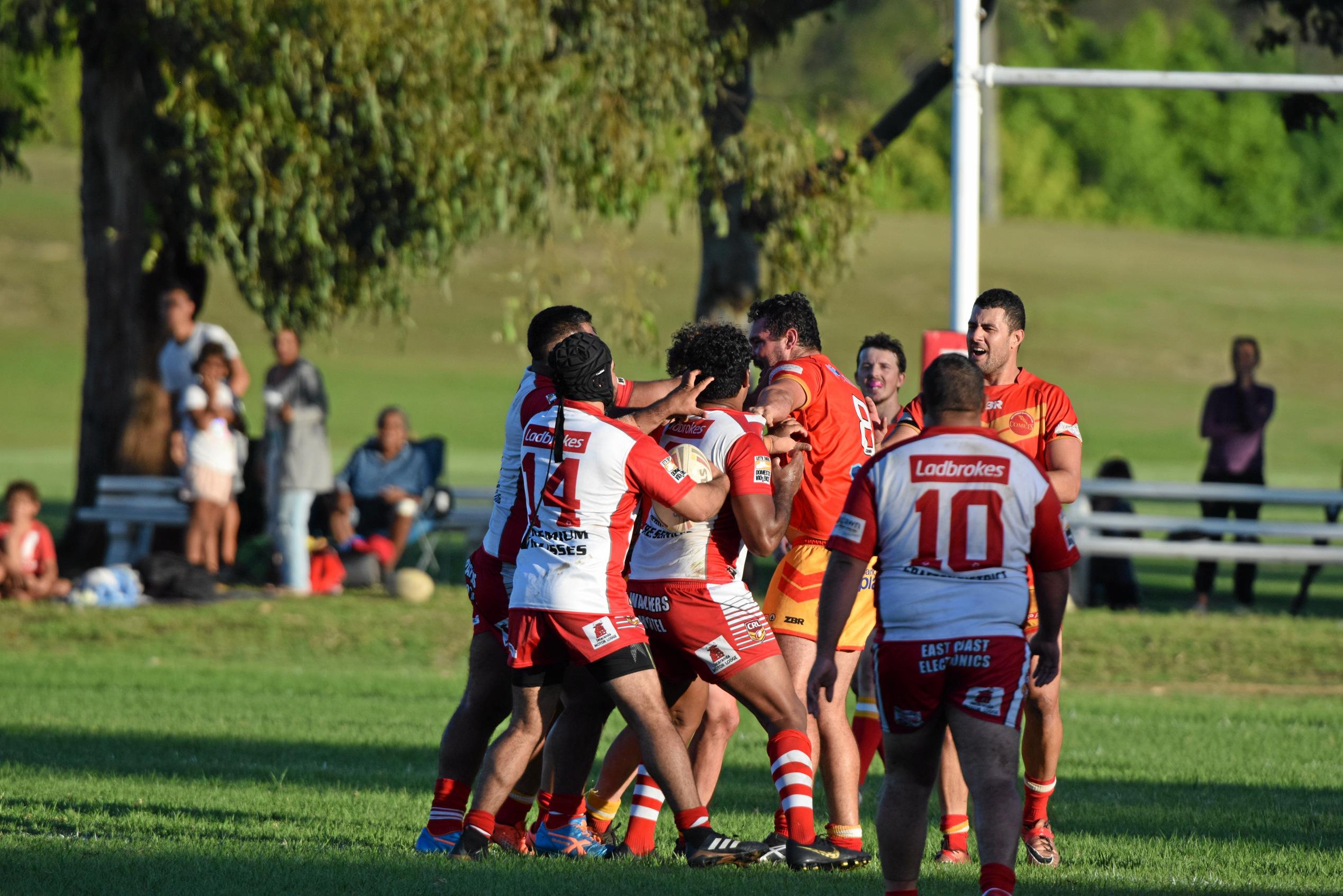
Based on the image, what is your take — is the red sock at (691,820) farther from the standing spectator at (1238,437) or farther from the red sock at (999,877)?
the standing spectator at (1238,437)

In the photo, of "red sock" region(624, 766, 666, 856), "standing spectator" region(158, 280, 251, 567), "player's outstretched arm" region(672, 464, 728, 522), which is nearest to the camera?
"player's outstretched arm" region(672, 464, 728, 522)

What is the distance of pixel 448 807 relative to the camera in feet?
22.6

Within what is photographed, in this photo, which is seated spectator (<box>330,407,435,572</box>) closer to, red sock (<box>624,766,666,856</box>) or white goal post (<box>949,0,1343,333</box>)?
white goal post (<box>949,0,1343,333</box>)

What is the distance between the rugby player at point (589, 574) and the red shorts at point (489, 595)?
40 cm

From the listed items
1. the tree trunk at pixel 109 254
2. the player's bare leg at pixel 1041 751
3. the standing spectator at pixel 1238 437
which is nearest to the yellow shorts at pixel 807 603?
the player's bare leg at pixel 1041 751

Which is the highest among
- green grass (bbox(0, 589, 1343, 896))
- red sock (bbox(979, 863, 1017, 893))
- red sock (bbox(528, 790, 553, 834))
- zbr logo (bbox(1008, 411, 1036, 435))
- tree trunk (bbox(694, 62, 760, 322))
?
tree trunk (bbox(694, 62, 760, 322))

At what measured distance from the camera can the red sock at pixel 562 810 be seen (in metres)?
6.91

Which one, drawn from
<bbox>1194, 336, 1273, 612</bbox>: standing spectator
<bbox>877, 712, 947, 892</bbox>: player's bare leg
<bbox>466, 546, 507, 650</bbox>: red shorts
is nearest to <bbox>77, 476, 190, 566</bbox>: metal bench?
<bbox>1194, 336, 1273, 612</bbox>: standing spectator

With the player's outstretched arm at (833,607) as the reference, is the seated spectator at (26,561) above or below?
below

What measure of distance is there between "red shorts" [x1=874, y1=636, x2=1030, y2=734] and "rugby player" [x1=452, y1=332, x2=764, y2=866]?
116 centimetres

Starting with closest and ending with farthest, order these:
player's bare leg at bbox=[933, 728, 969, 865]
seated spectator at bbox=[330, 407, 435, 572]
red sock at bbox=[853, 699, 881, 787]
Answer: player's bare leg at bbox=[933, 728, 969, 865] < red sock at bbox=[853, 699, 881, 787] < seated spectator at bbox=[330, 407, 435, 572]

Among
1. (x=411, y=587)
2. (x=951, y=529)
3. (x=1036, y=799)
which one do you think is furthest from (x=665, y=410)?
(x=411, y=587)

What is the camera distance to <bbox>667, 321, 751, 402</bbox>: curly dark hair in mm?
6754

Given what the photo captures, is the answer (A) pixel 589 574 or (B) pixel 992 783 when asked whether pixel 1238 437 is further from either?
(B) pixel 992 783
